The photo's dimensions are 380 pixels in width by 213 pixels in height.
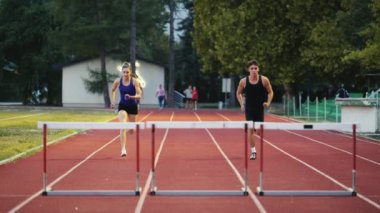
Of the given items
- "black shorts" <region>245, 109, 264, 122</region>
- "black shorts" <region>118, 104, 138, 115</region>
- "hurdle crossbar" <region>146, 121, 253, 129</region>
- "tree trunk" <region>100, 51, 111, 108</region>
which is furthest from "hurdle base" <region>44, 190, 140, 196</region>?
"tree trunk" <region>100, 51, 111, 108</region>

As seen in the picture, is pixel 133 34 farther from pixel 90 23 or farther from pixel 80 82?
pixel 80 82

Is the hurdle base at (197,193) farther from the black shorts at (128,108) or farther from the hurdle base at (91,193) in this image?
the black shorts at (128,108)

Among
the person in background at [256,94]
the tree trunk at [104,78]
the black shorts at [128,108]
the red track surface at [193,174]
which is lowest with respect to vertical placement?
the red track surface at [193,174]

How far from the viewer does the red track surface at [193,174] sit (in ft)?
29.1

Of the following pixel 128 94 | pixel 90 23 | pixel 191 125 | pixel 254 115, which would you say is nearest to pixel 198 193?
pixel 191 125

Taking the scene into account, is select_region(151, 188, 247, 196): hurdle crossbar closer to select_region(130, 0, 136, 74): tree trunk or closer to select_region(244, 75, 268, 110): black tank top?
select_region(244, 75, 268, 110): black tank top

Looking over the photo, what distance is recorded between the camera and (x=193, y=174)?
12.1 meters

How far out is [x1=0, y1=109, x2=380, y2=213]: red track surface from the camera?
8875mm

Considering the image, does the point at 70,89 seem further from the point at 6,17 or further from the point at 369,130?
the point at 369,130

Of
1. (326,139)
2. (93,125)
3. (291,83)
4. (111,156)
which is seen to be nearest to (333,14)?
(291,83)

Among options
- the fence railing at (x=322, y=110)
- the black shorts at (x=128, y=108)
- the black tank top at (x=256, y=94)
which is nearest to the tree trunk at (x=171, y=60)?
the fence railing at (x=322, y=110)

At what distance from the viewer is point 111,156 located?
50.4 ft

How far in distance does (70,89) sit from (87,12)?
28.3 feet

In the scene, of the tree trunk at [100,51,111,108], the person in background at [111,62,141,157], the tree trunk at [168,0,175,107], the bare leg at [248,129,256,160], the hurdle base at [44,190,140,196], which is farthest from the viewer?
the tree trunk at [168,0,175,107]
